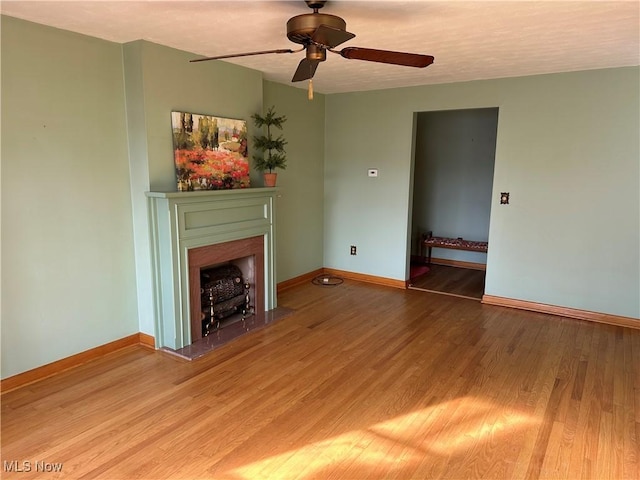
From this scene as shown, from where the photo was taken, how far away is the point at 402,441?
221 centimetres

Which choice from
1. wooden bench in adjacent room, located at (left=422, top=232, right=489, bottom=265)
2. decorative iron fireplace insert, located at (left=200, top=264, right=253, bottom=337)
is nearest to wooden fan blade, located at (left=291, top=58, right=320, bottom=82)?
decorative iron fireplace insert, located at (left=200, top=264, right=253, bottom=337)

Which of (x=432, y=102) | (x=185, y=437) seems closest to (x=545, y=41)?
(x=432, y=102)

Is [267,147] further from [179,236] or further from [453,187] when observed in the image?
[453,187]

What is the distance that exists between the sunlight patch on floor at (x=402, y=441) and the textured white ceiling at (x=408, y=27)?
2.23 meters

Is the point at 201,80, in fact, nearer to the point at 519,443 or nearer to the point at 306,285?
the point at 306,285

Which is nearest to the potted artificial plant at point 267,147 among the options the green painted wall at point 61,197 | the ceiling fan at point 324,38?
the green painted wall at point 61,197

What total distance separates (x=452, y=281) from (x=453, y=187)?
4.99ft

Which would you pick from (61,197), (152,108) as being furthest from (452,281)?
(61,197)

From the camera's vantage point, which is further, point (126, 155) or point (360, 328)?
point (360, 328)

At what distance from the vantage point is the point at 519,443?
219 centimetres

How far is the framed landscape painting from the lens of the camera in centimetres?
322

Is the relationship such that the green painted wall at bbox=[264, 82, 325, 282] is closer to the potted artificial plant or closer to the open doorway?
the potted artificial plant

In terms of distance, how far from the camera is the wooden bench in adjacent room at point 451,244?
553 centimetres

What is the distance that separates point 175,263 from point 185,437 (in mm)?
1298
